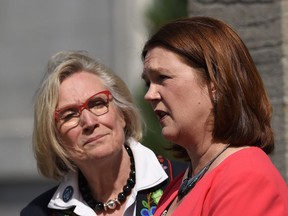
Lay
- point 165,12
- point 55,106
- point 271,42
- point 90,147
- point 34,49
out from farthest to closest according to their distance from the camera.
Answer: point 34,49
point 165,12
point 271,42
point 55,106
point 90,147

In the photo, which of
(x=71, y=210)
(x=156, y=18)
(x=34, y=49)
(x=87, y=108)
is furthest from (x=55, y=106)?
(x=34, y=49)

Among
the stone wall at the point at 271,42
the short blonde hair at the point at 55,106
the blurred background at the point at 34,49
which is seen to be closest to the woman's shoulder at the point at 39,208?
the short blonde hair at the point at 55,106

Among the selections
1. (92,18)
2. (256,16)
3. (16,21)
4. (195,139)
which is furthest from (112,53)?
Answer: (195,139)

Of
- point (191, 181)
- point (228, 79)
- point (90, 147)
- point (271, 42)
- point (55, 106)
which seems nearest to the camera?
point (228, 79)

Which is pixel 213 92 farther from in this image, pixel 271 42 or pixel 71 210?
pixel 271 42

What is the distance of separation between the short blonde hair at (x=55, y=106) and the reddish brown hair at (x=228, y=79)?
127 centimetres

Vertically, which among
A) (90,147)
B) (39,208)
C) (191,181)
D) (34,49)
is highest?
(191,181)

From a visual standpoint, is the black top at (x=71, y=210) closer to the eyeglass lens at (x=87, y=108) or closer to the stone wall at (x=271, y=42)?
the eyeglass lens at (x=87, y=108)

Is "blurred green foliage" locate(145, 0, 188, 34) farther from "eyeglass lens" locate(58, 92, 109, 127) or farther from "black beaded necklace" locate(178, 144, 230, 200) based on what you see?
"black beaded necklace" locate(178, 144, 230, 200)

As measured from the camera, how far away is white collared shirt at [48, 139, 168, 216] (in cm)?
403

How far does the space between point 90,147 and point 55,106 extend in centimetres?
24

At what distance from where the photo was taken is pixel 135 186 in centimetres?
407

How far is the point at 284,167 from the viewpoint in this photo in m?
4.47

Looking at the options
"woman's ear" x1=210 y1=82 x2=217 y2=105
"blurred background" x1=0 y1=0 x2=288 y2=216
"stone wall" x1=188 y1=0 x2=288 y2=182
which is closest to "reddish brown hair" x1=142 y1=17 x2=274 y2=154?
"woman's ear" x1=210 y1=82 x2=217 y2=105
